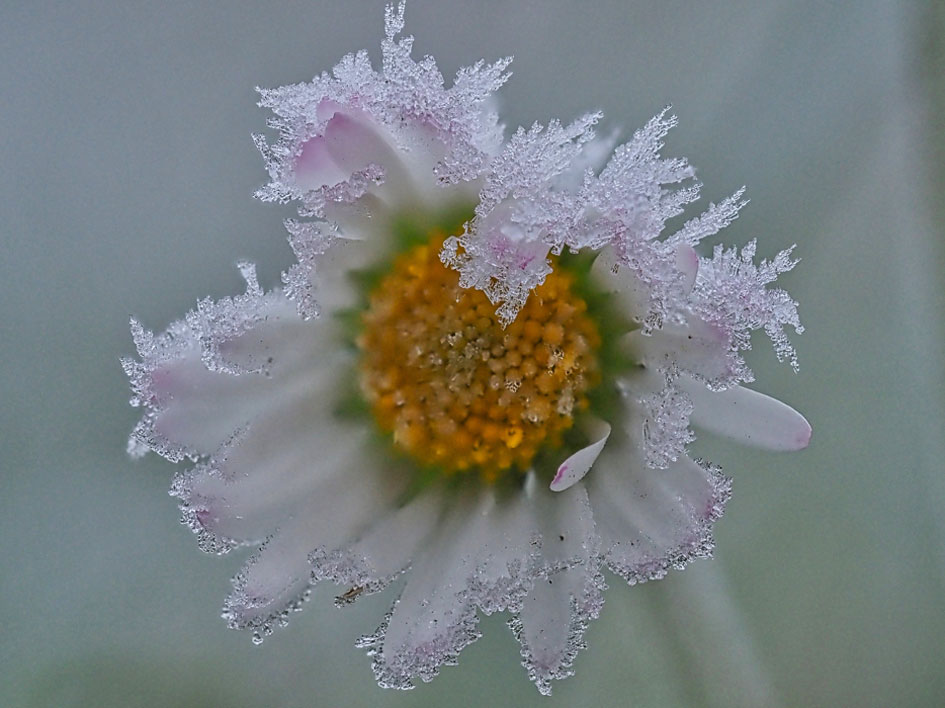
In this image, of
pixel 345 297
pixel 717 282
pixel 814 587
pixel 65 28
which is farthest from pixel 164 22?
pixel 814 587

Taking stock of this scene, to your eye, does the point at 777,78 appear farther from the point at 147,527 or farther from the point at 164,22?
the point at 147,527

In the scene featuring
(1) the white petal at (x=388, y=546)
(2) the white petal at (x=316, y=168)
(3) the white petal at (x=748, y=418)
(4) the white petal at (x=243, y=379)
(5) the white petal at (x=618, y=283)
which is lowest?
(3) the white petal at (x=748, y=418)

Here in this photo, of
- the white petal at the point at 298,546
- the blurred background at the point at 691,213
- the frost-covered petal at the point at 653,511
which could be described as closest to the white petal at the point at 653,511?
the frost-covered petal at the point at 653,511

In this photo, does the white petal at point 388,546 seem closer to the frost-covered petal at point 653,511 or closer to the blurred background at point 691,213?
the frost-covered petal at point 653,511

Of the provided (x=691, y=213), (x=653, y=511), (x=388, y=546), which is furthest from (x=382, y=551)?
(x=691, y=213)

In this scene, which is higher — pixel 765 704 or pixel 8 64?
pixel 8 64

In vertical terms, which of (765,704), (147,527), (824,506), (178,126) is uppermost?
(178,126)
